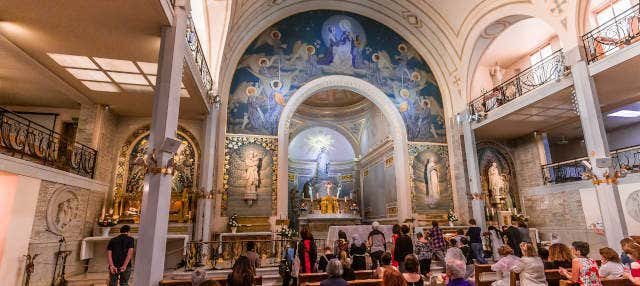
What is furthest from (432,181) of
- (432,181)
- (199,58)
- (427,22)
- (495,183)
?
(199,58)

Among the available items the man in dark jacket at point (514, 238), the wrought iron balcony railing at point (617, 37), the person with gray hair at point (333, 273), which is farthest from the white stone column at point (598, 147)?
the person with gray hair at point (333, 273)

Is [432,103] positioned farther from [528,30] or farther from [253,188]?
[253,188]

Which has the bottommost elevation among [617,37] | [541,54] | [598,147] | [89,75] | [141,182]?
[141,182]

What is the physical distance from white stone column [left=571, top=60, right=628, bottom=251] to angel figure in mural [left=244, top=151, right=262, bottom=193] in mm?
10349

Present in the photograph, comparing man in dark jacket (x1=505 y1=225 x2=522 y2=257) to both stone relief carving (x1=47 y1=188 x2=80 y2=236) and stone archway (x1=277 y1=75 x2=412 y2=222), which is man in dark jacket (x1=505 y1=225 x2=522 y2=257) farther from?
stone relief carving (x1=47 y1=188 x2=80 y2=236)

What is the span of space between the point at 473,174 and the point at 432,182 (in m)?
1.71

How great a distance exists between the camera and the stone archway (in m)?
13.0

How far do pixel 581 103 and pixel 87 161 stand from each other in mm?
14278

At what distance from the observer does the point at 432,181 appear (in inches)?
564

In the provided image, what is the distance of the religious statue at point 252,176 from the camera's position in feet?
40.8

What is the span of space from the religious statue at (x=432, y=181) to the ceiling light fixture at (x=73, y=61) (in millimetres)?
12494

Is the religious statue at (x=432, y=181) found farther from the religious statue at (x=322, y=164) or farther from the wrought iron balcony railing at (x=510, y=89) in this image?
the religious statue at (x=322, y=164)

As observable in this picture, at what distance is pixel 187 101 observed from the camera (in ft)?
33.9

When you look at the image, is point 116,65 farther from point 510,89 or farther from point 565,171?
point 565,171
